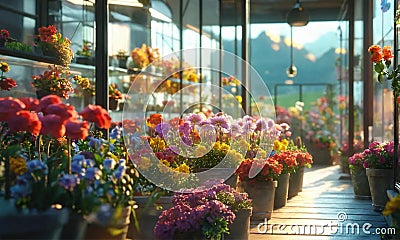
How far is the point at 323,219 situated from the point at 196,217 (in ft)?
7.25

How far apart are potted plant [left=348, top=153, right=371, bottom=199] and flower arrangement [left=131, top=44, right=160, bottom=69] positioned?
3.35 m

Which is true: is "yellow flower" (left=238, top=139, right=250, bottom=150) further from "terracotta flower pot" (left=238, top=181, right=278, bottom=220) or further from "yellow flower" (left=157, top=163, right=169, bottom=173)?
"yellow flower" (left=157, top=163, right=169, bottom=173)

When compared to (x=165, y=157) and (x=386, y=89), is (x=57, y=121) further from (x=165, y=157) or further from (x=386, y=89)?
(x=386, y=89)

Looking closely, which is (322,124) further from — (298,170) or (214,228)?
(214,228)

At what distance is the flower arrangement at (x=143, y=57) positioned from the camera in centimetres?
933

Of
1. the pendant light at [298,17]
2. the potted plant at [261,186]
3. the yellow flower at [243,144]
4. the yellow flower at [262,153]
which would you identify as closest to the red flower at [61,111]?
the potted plant at [261,186]

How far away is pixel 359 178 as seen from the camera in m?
7.30

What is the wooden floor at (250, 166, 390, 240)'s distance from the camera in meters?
5.11

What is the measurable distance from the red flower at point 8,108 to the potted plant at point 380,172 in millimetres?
4042

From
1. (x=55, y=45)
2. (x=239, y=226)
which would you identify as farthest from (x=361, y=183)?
(x=55, y=45)

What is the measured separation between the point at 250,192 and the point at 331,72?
11.0 m

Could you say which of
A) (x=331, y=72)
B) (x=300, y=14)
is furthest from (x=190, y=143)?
(x=331, y=72)

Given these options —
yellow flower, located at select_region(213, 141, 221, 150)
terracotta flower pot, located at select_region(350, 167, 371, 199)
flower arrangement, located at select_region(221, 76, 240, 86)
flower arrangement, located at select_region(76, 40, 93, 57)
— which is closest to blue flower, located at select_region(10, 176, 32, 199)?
yellow flower, located at select_region(213, 141, 221, 150)

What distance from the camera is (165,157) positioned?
488 centimetres
